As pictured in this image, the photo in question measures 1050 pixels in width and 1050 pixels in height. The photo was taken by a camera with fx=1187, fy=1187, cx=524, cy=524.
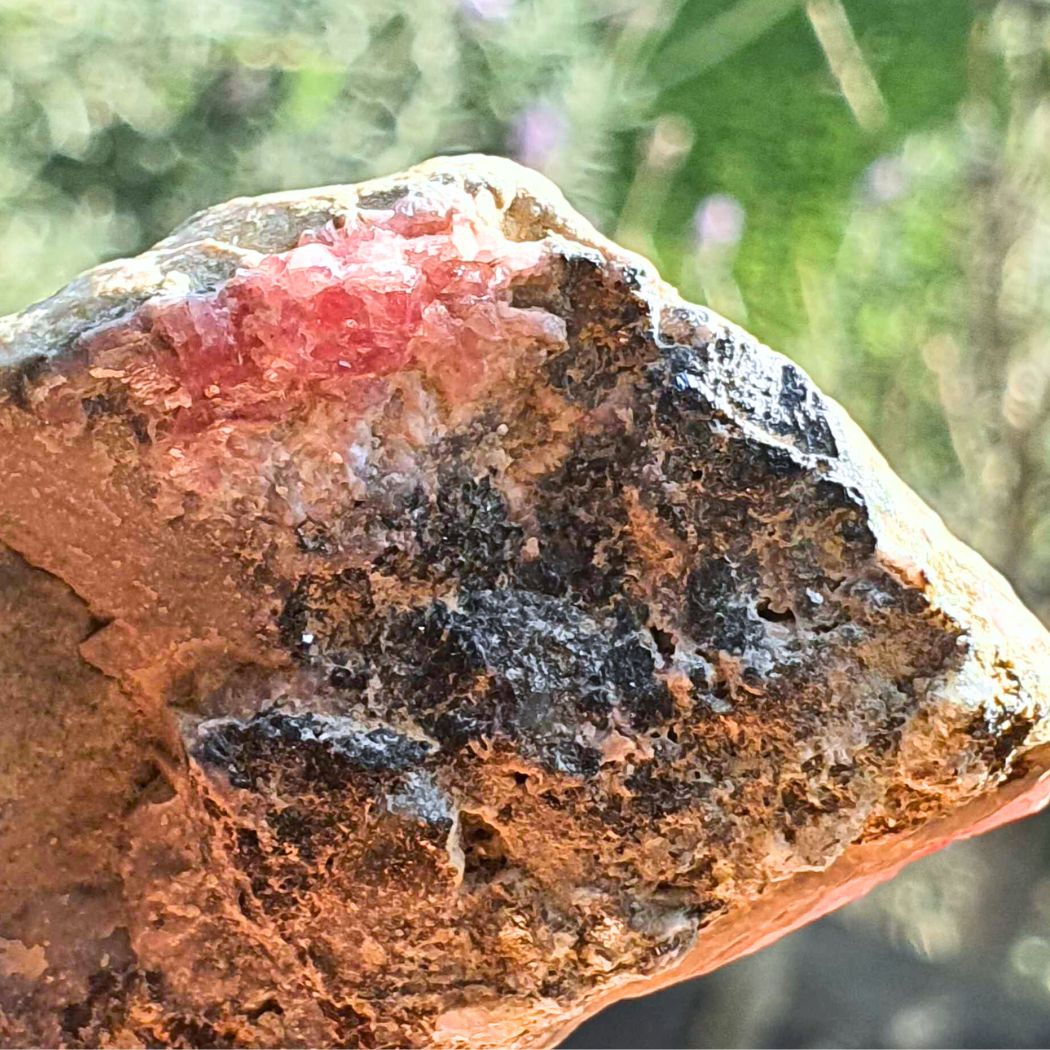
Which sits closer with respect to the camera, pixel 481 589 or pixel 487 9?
pixel 481 589

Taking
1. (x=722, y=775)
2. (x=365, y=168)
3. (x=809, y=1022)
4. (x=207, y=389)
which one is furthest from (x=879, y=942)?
(x=207, y=389)

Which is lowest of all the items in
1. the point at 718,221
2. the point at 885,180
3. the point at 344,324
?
the point at 718,221

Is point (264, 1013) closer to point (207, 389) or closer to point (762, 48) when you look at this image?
point (207, 389)

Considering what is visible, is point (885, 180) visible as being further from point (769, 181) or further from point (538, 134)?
point (538, 134)

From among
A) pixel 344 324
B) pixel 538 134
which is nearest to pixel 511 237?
pixel 344 324

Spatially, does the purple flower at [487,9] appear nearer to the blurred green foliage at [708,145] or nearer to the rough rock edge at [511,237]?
the blurred green foliage at [708,145]

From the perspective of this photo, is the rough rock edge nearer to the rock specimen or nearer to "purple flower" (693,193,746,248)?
the rock specimen

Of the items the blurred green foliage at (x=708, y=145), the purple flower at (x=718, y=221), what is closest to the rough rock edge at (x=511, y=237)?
the blurred green foliage at (x=708, y=145)
